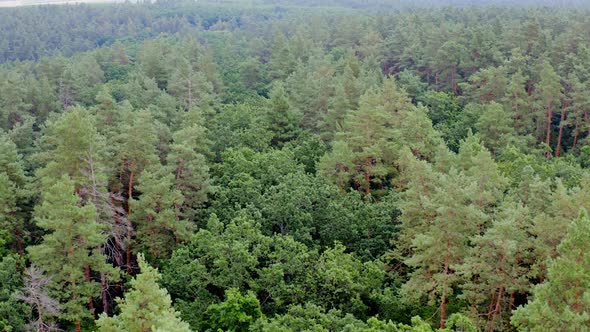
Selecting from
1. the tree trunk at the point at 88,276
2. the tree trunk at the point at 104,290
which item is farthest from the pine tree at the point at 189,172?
the tree trunk at the point at 88,276

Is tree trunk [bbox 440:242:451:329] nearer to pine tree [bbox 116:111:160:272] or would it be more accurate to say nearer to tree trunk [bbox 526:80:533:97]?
pine tree [bbox 116:111:160:272]

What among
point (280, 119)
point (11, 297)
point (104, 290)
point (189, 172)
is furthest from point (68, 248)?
point (280, 119)

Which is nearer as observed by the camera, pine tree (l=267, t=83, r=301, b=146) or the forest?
the forest

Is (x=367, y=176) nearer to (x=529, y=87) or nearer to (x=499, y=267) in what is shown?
(x=499, y=267)

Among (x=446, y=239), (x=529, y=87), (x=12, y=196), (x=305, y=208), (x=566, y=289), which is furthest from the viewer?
(x=529, y=87)

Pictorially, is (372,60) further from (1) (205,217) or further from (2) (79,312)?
(2) (79,312)

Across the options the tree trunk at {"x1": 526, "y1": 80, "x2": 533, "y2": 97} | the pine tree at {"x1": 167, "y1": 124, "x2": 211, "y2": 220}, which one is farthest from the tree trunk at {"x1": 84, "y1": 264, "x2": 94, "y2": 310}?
the tree trunk at {"x1": 526, "y1": 80, "x2": 533, "y2": 97}

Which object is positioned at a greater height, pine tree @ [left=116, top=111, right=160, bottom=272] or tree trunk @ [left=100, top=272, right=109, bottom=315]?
pine tree @ [left=116, top=111, right=160, bottom=272]
